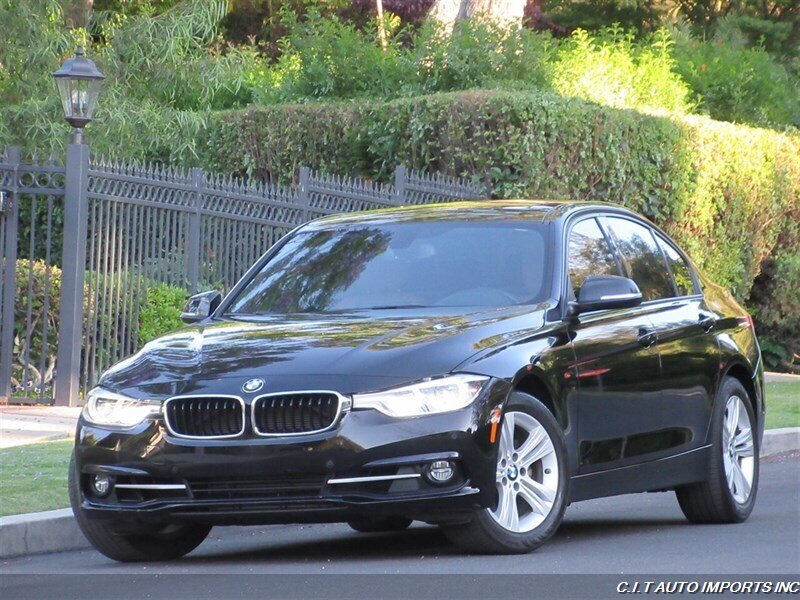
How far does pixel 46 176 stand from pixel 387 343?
336 inches

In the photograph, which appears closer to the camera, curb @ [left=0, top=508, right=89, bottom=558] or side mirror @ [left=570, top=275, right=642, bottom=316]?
side mirror @ [left=570, top=275, right=642, bottom=316]

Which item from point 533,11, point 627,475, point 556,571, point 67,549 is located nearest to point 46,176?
point 67,549

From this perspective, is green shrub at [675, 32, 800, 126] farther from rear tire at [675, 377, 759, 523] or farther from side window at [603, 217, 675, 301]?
rear tire at [675, 377, 759, 523]

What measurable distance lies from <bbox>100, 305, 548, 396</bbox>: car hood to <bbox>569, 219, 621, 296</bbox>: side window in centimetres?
52

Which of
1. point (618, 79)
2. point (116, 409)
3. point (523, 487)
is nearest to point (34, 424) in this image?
point (116, 409)

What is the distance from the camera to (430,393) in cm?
654

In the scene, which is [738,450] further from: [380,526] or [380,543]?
[380,543]

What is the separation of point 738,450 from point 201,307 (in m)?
2.91

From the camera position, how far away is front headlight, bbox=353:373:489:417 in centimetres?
648

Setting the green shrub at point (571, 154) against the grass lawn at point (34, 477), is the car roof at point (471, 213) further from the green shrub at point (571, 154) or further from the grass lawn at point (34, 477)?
the green shrub at point (571, 154)

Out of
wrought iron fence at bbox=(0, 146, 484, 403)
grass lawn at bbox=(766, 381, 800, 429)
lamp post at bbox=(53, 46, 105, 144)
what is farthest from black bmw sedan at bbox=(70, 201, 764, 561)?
lamp post at bbox=(53, 46, 105, 144)

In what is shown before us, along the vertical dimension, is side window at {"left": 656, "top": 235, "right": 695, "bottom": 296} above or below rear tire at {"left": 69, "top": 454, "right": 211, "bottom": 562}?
above

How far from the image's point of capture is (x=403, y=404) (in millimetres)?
6496

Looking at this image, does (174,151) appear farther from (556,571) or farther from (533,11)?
(533,11)
